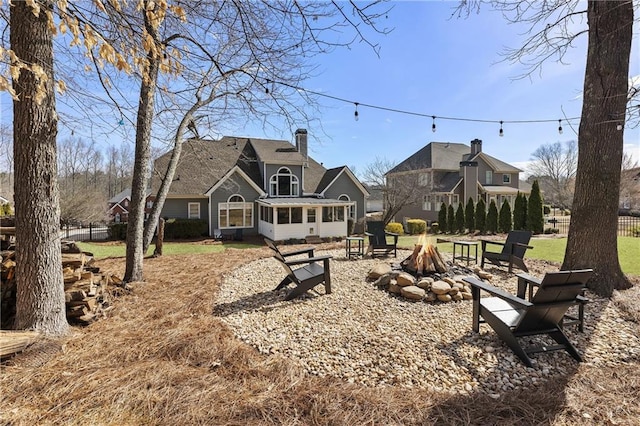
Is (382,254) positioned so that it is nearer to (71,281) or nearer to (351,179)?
(71,281)

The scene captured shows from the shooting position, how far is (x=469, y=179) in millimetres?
24625

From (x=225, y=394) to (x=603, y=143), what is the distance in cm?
664

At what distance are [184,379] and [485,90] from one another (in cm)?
1107

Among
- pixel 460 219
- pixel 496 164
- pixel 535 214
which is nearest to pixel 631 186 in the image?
pixel 496 164

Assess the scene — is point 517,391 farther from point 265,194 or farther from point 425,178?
point 425,178

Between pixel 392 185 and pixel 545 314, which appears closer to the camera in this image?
pixel 545 314

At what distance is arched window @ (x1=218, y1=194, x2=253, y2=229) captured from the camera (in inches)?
659

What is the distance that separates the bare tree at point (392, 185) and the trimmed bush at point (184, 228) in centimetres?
1295

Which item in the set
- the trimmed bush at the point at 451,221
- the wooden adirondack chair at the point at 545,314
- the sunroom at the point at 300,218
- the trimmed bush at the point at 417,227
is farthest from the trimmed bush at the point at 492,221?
the wooden adirondack chair at the point at 545,314

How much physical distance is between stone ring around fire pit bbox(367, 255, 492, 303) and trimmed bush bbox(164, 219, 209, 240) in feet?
40.7

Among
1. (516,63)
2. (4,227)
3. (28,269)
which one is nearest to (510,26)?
(516,63)

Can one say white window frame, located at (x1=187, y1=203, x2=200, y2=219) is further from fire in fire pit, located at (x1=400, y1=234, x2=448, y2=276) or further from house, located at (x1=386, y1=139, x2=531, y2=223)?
house, located at (x1=386, y1=139, x2=531, y2=223)

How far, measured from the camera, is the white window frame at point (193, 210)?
16844mm

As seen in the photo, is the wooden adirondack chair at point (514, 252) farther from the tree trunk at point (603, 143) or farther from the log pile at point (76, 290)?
the log pile at point (76, 290)
